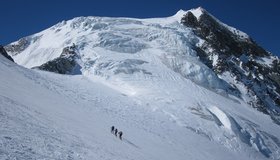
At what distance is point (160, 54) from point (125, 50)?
679 centimetres

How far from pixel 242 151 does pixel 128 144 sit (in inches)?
846

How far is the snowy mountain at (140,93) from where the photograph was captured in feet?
89.5

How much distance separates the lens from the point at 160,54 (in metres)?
71.1

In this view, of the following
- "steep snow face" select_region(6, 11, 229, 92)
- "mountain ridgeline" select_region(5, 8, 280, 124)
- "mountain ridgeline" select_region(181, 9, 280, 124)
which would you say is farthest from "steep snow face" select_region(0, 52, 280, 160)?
"mountain ridgeline" select_region(181, 9, 280, 124)

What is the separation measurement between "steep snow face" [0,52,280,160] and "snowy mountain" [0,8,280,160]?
150 millimetres

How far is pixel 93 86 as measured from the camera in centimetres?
5278

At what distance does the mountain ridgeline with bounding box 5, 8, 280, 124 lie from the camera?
63.2 m

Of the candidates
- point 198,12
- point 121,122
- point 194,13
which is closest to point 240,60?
point 198,12

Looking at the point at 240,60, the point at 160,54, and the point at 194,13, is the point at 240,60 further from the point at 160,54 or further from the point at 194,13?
the point at 160,54

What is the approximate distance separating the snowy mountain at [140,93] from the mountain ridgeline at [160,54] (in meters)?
0.24

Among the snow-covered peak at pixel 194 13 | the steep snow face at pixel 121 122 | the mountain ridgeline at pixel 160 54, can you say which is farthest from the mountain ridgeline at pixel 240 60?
the steep snow face at pixel 121 122

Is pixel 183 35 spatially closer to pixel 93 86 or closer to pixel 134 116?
pixel 93 86

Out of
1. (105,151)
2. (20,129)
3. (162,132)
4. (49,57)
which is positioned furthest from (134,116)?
(49,57)

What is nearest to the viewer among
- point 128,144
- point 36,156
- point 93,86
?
point 36,156
